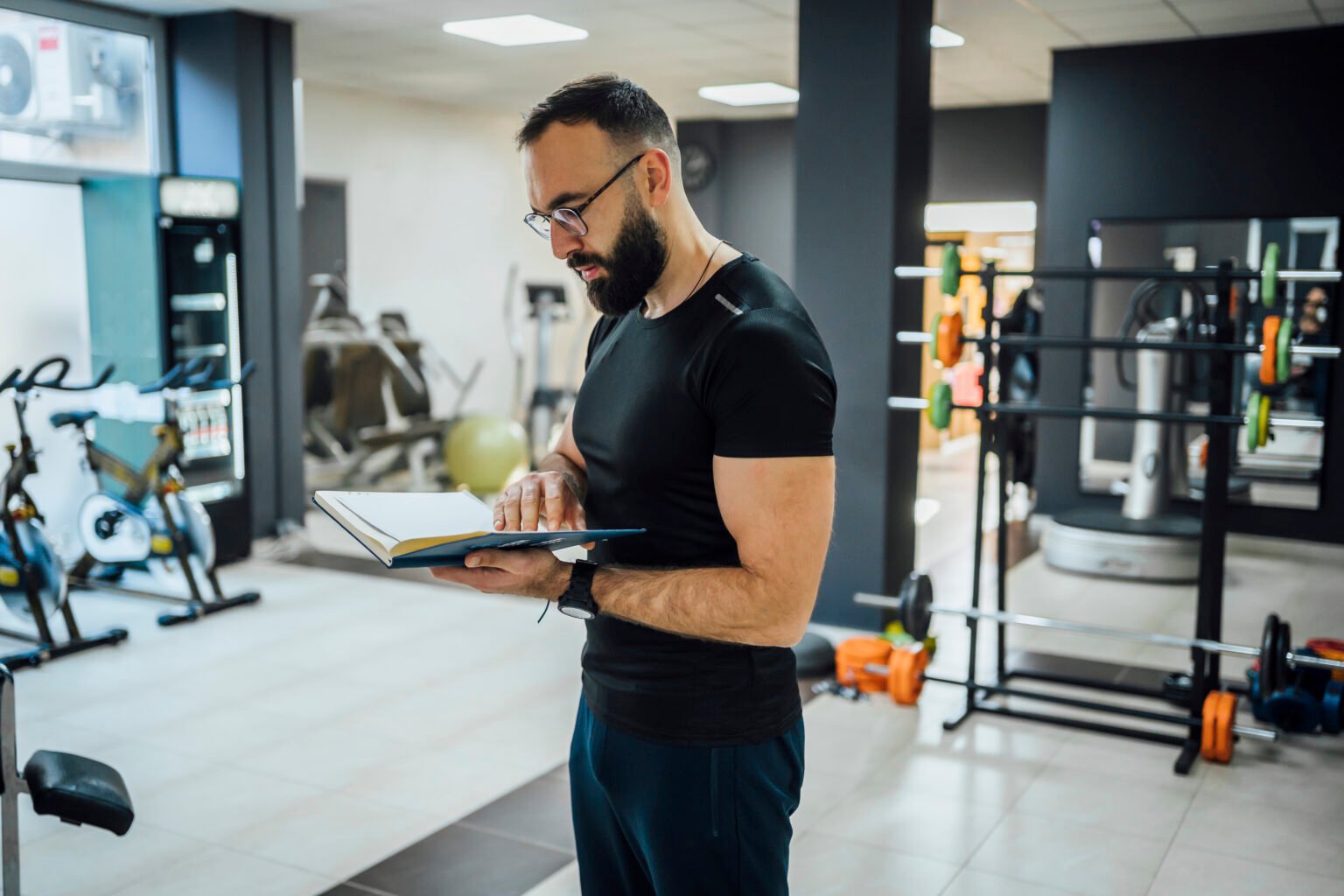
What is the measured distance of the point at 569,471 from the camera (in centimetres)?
164

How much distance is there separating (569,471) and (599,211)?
42 cm

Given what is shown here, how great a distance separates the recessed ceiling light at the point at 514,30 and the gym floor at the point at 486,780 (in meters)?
3.20

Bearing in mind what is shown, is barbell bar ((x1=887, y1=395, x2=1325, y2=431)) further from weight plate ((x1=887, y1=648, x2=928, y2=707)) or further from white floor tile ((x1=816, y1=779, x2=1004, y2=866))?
white floor tile ((x1=816, y1=779, x2=1004, y2=866))

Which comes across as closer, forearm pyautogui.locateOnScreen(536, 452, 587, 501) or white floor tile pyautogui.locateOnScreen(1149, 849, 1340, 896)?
forearm pyautogui.locateOnScreen(536, 452, 587, 501)

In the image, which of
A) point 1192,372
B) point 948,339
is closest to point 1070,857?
point 948,339

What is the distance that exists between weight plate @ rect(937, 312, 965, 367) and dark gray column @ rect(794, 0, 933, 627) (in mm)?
806

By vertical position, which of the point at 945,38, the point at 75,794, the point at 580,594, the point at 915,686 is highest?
the point at 945,38

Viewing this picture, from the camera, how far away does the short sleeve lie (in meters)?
1.26

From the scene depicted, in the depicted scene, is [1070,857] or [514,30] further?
[514,30]

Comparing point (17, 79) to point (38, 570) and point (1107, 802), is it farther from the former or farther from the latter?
point (1107, 802)

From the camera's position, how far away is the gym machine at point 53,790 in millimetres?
2064

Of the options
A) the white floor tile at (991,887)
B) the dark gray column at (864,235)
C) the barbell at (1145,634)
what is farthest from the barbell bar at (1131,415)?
the white floor tile at (991,887)

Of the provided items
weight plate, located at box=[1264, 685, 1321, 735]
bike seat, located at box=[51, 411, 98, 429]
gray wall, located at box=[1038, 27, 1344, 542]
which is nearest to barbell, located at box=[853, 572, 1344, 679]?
weight plate, located at box=[1264, 685, 1321, 735]

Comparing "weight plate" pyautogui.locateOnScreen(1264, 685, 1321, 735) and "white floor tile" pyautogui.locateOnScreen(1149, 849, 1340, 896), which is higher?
"weight plate" pyautogui.locateOnScreen(1264, 685, 1321, 735)
